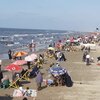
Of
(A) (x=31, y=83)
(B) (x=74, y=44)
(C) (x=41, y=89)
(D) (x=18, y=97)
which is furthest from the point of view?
(B) (x=74, y=44)

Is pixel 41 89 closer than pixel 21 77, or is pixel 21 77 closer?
pixel 41 89

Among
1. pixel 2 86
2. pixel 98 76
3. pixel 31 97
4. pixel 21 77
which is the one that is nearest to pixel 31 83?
pixel 21 77

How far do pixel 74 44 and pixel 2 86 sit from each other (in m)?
36.3

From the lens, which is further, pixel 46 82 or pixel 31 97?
pixel 46 82

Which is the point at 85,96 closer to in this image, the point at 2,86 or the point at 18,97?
the point at 18,97

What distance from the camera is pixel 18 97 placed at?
18.3 meters

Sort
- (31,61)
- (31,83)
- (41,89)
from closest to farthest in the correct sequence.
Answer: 1. (41,89)
2. (31,83)
3. (31,61)

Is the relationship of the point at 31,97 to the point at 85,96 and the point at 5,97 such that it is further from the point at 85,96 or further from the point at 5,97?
the point at 85,96

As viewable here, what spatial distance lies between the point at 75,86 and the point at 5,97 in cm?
485

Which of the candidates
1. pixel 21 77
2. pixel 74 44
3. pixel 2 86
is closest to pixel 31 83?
pixel 21 77

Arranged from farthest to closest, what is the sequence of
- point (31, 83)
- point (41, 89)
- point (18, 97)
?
point (31, 83), point (41, 89), point (18, 97)

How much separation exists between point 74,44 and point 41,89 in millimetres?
35914

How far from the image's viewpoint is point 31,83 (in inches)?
875

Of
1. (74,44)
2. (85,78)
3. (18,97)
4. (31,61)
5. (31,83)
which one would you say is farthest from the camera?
(74,44)
